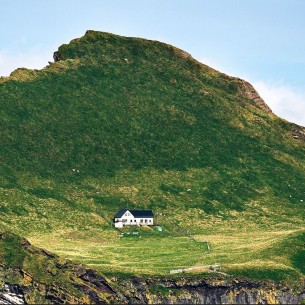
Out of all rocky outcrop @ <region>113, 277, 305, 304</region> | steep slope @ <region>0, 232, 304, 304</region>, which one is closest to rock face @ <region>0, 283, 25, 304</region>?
steep slope @ <region>0, 232, 304, 304</region>

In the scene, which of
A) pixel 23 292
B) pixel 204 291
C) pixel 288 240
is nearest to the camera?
pixel 23 292

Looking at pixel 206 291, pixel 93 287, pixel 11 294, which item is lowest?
pixel 11 294

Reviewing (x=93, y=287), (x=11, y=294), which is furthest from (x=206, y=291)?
(x=11, y=294)

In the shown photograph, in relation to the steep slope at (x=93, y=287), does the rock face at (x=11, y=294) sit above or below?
below

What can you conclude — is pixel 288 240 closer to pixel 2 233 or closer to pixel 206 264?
pixel 206 264

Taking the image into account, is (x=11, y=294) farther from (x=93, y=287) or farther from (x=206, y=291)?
(x=206, y=291)

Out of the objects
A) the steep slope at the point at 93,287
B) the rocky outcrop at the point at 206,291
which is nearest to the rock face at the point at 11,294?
the steep slope at the point at 93,287

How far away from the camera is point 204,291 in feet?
541

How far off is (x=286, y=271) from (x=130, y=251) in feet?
110

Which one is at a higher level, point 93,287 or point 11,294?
point 93,287

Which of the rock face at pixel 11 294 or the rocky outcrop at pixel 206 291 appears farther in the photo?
the rocky outcrop at pixel 206 291

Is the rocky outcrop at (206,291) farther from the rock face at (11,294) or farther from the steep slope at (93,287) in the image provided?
the rock face at (11,294)

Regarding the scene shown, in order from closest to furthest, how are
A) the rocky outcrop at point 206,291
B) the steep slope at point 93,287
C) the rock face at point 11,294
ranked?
the rock face at point 11,294, the steep slope at point 93,287, the rocky outcrop at point 206,291

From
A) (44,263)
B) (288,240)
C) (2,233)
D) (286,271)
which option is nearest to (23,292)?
(44,263)
